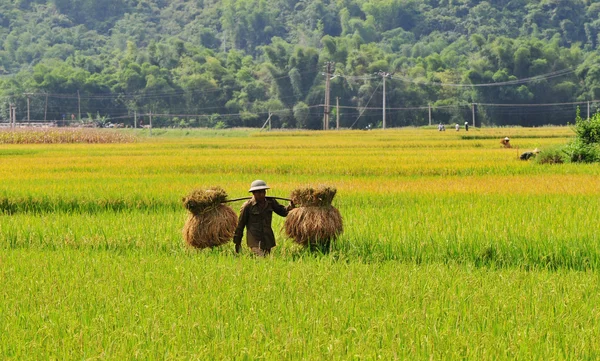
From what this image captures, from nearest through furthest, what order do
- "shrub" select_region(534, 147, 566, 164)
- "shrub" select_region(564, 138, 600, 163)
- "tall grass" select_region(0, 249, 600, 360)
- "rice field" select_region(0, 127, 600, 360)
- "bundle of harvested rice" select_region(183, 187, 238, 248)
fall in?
"tall grass" select_region(0, 249, 600, 360), "rice field" select_region(0, 127, 600, 360), "bundle of harvested rice" select_region(183, 187, 238, 248), "shrub" select_region(564, 138, 600, 163), "shrub" select_region(534, 147, 566, 164)

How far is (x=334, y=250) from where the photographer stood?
8711 mm

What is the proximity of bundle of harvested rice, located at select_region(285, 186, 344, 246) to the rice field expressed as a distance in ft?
0.55

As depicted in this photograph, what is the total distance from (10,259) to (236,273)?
227 cm

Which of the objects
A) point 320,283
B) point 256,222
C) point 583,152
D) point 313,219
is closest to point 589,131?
point 583,152

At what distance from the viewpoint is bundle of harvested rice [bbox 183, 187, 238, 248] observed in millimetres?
8562

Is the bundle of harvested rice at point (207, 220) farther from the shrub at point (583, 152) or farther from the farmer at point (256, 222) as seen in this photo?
the shrub at point (583, 152)

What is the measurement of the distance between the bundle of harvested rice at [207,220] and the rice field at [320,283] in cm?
15

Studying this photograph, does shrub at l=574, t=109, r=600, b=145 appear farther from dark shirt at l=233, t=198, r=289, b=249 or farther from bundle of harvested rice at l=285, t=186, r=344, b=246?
dark shirt at l=233, t=198, r=289, b=249

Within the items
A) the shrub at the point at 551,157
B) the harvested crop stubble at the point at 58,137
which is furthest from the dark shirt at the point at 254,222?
the harvested crop stubble at the point at 58,137

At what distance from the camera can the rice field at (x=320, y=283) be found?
16.6 ft

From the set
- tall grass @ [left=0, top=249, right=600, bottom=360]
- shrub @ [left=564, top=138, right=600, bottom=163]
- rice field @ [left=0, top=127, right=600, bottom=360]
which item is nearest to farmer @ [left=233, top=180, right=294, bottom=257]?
rice field @ [left=0, top=127, right=600, bottom=360]

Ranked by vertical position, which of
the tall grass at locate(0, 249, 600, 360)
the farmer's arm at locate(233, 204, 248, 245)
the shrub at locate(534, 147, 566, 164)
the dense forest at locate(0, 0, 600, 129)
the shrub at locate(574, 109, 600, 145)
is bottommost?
the tall grass at locate(0, 249, 600, 360)

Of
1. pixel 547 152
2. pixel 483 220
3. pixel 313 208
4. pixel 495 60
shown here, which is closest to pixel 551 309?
pixel 313 208

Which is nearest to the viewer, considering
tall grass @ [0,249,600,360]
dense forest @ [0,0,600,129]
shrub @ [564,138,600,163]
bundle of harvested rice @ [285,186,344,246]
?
tall grass @ [0,249,600,360]
